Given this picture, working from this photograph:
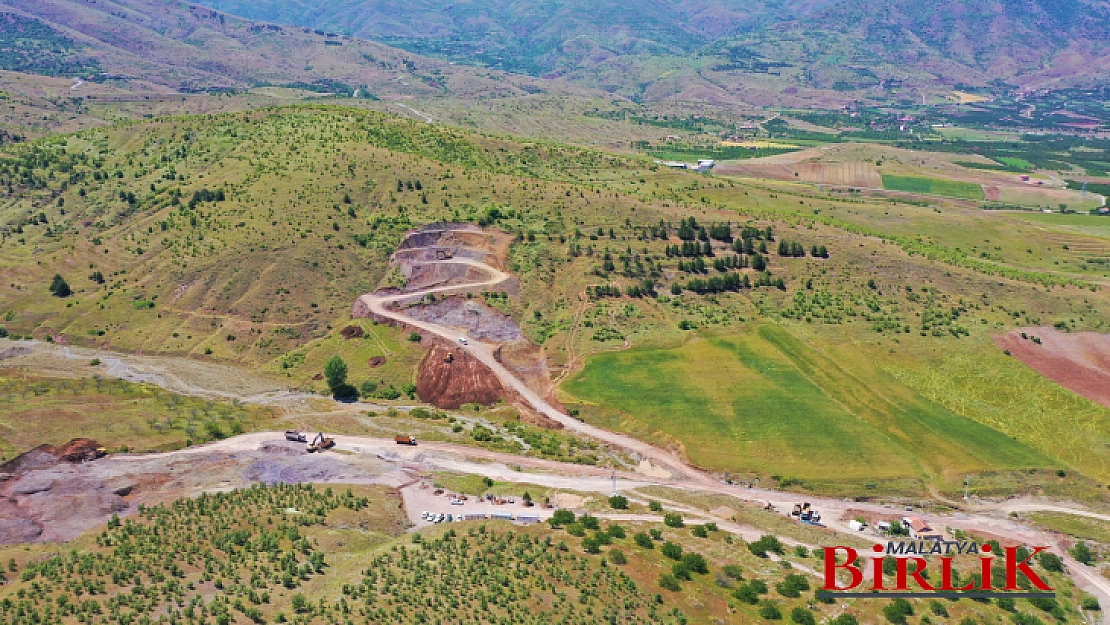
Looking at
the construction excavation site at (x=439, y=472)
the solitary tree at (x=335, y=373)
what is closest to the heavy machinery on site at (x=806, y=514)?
the construction excavation site at (x=439, y=472)

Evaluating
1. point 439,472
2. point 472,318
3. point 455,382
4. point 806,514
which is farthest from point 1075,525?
point 472,318

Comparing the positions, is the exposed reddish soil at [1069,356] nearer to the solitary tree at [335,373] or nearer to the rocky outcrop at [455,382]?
the rocky outcrop at [455,382]

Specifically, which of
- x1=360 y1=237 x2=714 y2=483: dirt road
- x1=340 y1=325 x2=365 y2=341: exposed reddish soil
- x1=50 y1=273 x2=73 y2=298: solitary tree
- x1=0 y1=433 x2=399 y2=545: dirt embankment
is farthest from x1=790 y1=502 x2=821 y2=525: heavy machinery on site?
x1=50 y1=273 x2=73 y2=298: solitary tree

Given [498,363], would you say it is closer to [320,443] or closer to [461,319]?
[461,319]

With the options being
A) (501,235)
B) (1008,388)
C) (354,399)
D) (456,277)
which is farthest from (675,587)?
(501,235)

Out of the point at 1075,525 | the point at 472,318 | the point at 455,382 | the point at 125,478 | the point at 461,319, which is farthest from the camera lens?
the point at 461,319

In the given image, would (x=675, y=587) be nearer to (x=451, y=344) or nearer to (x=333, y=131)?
(x=451, y=344)
